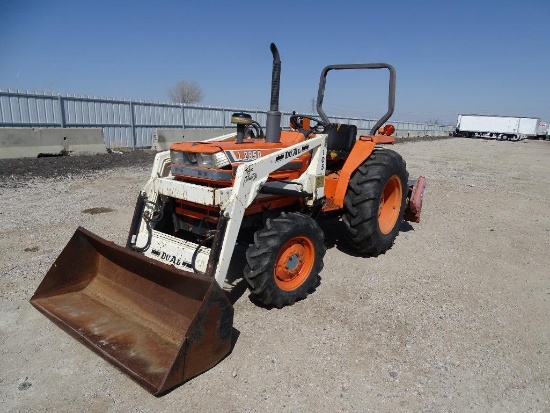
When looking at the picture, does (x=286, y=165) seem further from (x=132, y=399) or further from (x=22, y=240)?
(x=22, y=240)

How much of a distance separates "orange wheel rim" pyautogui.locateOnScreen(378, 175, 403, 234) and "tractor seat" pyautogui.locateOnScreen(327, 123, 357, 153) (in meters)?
0.75

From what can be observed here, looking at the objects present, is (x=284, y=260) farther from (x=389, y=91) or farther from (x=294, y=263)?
(x=389, y=91)

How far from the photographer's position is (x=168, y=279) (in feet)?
9.60

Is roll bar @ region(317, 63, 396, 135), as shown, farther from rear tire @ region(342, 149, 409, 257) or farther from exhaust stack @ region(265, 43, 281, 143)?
exhaust stack @ region(265, 43, 281, 143)

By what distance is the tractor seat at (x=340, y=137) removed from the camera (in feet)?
15.5

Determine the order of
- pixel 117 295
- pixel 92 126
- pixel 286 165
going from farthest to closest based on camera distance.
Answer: pixel 92 126 < pixel 286 165 < pixel 117 295

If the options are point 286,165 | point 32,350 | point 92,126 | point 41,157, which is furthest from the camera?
point 92,126

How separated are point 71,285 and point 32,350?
644 millimetres

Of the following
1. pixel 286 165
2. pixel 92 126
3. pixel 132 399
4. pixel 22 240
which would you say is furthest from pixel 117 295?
pixel 92 126

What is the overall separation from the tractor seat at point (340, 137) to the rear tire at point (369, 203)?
0.34 meters

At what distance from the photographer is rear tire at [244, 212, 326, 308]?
3.11m

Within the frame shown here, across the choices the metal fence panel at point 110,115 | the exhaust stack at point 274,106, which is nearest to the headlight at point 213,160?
the exhaust stack at point 274,106

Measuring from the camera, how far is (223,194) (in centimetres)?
308

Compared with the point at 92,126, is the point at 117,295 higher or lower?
lower
